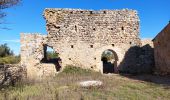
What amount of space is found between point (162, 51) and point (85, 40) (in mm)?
5818

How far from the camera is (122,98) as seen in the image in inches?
411

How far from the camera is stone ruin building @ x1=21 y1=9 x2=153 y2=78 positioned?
20.5 metres

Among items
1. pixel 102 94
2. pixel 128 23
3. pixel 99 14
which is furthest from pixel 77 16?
pixel 102 94

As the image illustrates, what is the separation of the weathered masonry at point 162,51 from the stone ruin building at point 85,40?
3.60 ft

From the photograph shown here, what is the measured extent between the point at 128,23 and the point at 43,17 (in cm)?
673

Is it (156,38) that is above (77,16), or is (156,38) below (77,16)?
below

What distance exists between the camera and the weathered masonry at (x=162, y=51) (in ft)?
61.5

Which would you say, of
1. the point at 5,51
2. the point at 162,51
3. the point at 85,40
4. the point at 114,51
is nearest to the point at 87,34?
the point at 85,40

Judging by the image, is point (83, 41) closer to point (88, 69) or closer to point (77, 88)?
point (88, 69)

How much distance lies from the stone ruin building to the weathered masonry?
43.2 inches

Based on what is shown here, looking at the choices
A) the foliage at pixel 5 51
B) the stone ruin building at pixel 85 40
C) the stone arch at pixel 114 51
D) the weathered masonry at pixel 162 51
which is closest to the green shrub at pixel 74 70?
the stone ruin building at pixel 85 40

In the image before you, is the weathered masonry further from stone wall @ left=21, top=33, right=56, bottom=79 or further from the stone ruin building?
stone wall @ left=21, top=33, right=56, bottom=79

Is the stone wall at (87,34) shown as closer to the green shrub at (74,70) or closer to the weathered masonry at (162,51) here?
the green shrub at (74,70)

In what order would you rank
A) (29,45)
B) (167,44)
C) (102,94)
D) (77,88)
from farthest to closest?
(29,45), (167,44), (77,88), (102,94)
